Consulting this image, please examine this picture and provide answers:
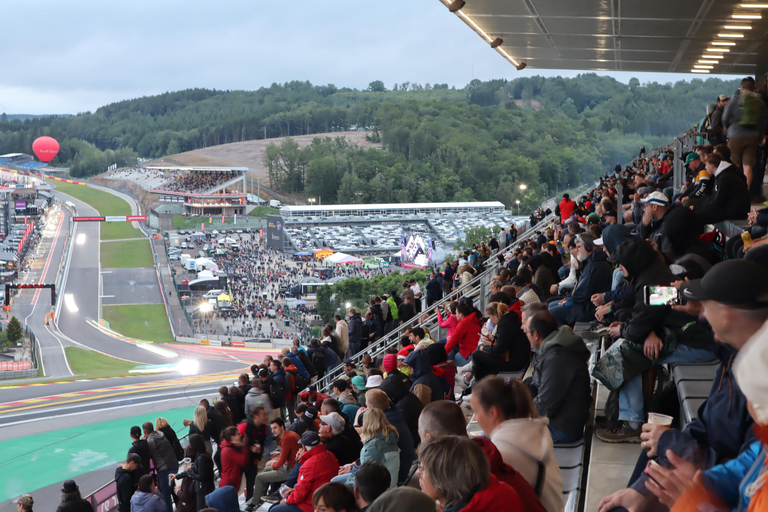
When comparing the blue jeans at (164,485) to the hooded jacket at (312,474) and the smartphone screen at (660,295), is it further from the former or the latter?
the smartphone screen at (660,295)

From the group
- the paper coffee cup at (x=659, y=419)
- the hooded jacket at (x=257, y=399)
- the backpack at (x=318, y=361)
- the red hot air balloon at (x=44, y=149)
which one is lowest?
the backpack at (x=318, y=361)

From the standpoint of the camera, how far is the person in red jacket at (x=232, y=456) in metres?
6.55

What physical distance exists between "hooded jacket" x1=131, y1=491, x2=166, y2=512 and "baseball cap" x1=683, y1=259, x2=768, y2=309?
5764 mm

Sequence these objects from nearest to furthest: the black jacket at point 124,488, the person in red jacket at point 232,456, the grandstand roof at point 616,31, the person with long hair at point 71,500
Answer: the person with long hair at point 71,500 → the person in red jacket at point 232,456 → the black jacket at point 124,488 → the grandstand roof at point 616,31

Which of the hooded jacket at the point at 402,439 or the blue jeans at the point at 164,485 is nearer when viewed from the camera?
the hooded jacket at the point at 402,439

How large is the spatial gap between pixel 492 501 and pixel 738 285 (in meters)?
0.98

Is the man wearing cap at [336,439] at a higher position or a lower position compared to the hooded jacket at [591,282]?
lower

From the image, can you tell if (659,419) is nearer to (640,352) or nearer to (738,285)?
(640,352)

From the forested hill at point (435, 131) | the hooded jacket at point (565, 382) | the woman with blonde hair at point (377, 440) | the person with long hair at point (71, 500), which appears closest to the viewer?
the hooded jacket at point (565, 382)

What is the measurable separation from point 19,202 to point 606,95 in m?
92.0

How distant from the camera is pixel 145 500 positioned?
633 cm

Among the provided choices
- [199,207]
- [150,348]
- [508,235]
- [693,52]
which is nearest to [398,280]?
[150,348]

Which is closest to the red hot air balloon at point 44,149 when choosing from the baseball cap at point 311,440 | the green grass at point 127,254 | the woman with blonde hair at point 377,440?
the green grass at point 127,254

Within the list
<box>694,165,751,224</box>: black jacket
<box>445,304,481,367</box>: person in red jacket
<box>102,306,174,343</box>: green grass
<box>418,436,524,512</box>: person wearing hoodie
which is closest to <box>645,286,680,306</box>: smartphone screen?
<box>418,436,524,512</box>: person wearing hoodie
